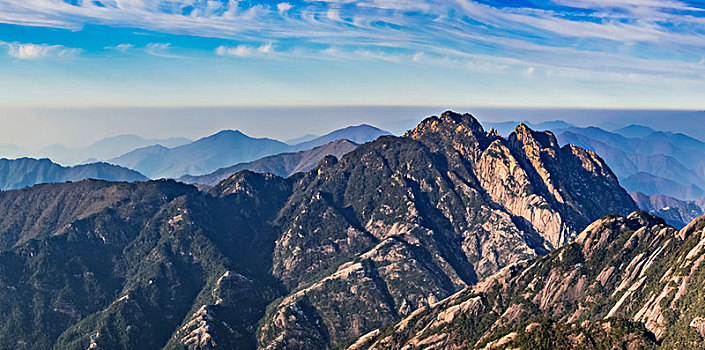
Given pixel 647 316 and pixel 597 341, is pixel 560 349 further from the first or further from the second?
pixel 647 316

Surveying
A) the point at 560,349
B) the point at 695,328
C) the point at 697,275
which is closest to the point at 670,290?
the point at 697,275

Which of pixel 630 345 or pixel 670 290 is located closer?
pixel 630 345

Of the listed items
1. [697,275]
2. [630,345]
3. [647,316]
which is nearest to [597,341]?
[630,345]

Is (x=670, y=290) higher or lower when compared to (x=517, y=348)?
higher

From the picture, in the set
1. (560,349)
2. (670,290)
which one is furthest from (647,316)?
(560,349)

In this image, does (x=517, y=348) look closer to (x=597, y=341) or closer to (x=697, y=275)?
(x=597, y=341)

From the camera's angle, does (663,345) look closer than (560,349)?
Yes

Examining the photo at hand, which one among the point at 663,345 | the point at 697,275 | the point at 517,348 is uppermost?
the point at 697,275

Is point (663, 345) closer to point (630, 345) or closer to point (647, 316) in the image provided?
point (630, 345)

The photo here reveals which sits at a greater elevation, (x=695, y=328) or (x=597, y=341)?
(x=695, y=328)
